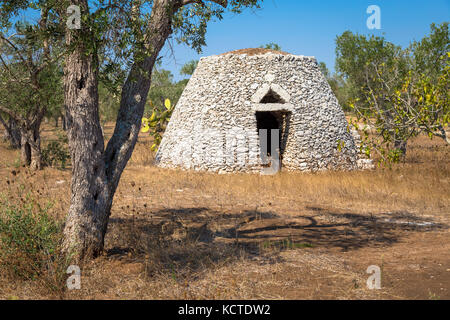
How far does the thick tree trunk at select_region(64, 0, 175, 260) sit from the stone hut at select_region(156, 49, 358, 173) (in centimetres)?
882

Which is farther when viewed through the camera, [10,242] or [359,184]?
[359,184]

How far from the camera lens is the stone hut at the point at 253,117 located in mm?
14484

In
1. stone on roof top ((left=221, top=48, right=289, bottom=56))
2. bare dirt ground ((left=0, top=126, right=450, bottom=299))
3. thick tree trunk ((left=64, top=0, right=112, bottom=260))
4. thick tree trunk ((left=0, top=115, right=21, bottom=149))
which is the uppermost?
stone on roof top ((left=221, top=48, right=289, bottom=56))

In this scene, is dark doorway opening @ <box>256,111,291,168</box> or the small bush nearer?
the small bush

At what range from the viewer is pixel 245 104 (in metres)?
14.6

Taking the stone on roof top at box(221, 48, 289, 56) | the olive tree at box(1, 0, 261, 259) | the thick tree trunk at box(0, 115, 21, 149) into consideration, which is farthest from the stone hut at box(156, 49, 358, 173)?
the thick tree trunk at box(0, 115, 21, 149)

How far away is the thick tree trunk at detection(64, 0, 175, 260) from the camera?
5.27m

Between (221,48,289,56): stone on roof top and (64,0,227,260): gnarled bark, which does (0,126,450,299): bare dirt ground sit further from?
(221,48,289,56): stone on roof top

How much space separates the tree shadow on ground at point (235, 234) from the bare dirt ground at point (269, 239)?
0.02 metres

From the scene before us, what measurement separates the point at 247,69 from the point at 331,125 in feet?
13.4

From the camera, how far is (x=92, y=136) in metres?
5.39

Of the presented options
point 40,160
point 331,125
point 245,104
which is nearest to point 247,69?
point 245,104

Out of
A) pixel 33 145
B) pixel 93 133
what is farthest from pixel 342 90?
pixel 93 133
